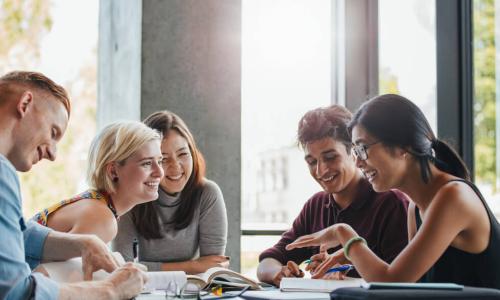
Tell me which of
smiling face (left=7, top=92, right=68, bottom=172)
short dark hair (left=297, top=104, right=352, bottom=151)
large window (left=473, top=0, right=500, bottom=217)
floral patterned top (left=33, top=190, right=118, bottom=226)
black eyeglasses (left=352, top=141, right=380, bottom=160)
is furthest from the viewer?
large window (left=473, top=0, right=500, bottom=217)

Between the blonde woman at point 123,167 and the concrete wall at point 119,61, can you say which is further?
the concrete wall at point 119,61

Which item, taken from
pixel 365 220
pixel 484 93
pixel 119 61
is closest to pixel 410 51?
pixel 484 93

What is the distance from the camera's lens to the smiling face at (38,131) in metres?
1.82

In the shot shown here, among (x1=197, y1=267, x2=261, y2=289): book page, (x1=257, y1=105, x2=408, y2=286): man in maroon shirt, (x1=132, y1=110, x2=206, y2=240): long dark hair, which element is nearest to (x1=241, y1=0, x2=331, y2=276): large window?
(x1=132, y1=110, x2=206, y2=240): long dark hair

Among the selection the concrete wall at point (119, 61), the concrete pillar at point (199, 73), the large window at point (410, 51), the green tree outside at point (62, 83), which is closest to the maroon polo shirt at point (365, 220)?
the large window at point (410, 51)

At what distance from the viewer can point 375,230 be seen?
281cm

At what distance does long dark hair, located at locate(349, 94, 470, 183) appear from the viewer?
235cm

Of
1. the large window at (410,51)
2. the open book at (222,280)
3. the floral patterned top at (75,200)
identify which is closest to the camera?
the open book at (222,280)

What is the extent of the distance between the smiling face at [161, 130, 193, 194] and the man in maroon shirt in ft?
1.88

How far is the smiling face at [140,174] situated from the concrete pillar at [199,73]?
126 centimetres

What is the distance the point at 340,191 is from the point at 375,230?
0.24m

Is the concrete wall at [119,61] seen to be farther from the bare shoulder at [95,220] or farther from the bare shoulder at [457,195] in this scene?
the bare shoulder at [457,195]

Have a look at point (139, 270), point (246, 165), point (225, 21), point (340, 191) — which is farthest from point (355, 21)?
point (139, 270)

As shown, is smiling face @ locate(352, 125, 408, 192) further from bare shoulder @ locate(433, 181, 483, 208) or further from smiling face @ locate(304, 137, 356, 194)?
smiling face @ locate(304, 137, 356, 194)
